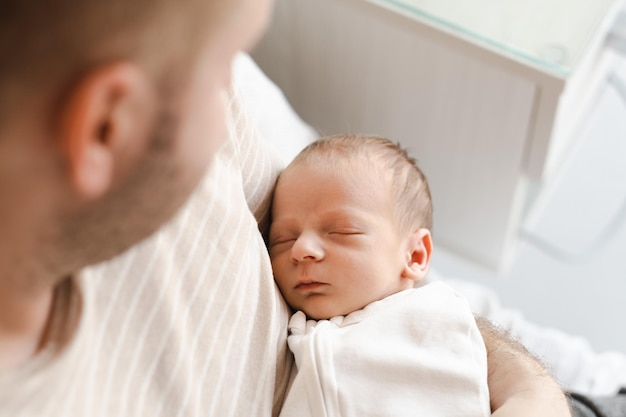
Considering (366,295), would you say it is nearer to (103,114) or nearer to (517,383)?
(517,383)

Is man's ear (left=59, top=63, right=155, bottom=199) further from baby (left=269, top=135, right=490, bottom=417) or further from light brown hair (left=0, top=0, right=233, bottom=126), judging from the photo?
baby (left=269, top=135, right=490, bottom=417)

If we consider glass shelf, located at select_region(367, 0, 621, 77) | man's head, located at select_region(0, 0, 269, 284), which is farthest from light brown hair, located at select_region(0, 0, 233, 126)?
glass shelf, located at select_region(367, 0, 621, 77)

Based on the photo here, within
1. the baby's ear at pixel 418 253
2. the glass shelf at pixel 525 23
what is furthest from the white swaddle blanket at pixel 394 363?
the glass shelf at pixel 525 23

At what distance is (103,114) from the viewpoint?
49 centimetres

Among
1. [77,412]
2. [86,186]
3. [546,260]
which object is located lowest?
[546,260]

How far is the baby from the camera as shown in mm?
832

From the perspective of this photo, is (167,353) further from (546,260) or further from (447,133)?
(546,260)

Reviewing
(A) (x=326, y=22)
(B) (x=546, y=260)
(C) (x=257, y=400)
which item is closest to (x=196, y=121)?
(C) (x=257, y=400)

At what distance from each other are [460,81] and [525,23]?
0.12 m

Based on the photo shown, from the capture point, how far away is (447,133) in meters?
1.37

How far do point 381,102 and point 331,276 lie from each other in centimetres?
52

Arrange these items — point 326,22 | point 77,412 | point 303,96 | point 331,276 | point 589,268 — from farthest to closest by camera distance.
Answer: point 589,268
point 303,96
point 326,22
point 331,276
point 77,412

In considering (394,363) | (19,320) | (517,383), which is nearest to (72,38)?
(19,320)

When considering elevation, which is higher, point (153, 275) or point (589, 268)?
point (153, 275)
